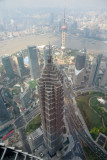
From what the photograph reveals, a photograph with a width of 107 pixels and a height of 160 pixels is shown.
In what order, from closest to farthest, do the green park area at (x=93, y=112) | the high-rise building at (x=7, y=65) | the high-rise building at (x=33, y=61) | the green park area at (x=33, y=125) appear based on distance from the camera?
the green park area at (x=93, y=112) → the green park area at (x=33, y=125) → the high-rise building at (x=33, y=61) → the high-rise building at (x=7, y=65)

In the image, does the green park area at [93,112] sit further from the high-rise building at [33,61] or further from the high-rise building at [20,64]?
the high-rise building at [20,64]

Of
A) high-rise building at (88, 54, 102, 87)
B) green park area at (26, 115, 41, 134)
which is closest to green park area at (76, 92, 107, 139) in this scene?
high-rise building at (88, 54, 102, 87)

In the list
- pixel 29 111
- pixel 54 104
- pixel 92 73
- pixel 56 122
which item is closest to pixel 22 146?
pixel 29 111

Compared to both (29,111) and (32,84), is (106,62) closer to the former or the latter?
(32,84)

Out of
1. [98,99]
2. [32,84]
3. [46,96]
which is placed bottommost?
[98,99]

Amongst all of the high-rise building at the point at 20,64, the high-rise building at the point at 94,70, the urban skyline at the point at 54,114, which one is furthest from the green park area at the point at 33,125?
the high-rise building at the point at 20,64

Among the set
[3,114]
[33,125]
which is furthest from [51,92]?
[3,114]

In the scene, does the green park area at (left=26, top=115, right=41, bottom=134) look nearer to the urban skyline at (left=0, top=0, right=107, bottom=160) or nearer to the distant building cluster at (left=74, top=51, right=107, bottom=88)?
the urban skyline at (left=0, top=0, right=107, bottom=160)

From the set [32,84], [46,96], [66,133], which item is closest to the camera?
[46,96]

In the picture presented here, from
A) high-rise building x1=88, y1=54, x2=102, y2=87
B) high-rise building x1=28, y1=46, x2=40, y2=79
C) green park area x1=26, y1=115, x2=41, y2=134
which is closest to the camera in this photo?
green park area x1=26, y1=115, x2=41, y2=134
